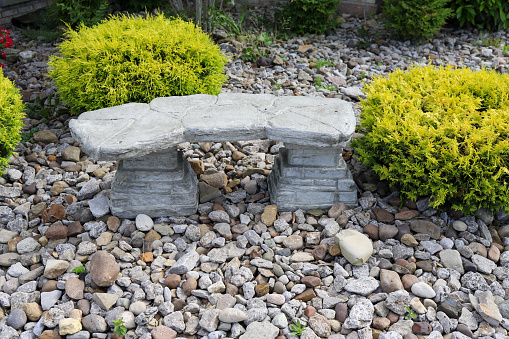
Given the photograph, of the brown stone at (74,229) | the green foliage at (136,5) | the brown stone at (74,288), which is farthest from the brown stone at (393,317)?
the green foliage at (136,5)

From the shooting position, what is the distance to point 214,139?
2895mm

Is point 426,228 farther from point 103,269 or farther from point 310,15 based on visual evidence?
point 310,15

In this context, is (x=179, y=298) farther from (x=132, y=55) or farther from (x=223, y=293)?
(x=132, y=55)

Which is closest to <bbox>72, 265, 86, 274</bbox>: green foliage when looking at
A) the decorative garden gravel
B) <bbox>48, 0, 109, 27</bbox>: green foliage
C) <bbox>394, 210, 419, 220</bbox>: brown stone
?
the decorative garden gravel

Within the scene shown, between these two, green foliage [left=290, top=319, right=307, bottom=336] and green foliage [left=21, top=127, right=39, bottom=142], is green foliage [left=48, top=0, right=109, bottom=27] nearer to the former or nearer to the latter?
green foliage [left=21, top=127, right=39, bottom=142]

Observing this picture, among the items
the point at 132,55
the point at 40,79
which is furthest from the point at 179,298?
the point at 40,79

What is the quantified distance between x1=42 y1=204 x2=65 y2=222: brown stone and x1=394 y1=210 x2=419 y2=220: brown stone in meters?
2.35

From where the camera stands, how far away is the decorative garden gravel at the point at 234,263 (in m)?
2.40

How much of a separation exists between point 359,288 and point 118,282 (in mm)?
1394

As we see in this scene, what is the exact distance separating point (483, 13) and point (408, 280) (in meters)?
5.62

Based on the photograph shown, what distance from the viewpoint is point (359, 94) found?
A: 4949mm

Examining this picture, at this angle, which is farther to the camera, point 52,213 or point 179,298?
point 52,213

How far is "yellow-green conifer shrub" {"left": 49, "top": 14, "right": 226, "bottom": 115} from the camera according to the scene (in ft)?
12.5

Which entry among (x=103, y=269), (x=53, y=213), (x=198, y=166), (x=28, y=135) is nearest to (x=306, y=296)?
(x=103, y=269)
